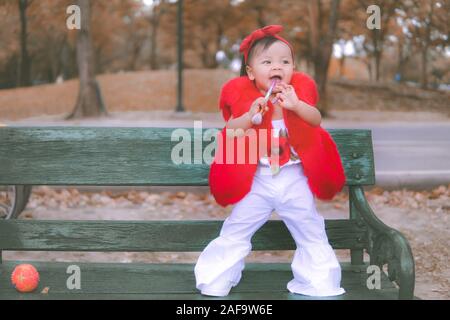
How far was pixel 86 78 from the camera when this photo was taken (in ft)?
33.3

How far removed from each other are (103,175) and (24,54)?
229 inches

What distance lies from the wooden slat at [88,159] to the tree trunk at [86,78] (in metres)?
6.09

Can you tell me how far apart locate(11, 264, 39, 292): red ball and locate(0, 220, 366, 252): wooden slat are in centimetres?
17

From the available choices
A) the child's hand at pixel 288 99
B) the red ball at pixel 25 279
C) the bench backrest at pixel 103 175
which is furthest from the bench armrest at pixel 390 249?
the red ball at pixel 25 279

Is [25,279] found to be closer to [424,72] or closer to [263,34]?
[263,34]

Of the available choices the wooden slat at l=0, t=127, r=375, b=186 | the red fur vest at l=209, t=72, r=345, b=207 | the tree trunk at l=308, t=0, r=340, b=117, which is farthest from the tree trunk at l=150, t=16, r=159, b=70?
the red fur vest at l=209, t=72, r=345, b=207

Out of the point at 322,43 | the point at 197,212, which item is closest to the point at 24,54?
the point at 197,212

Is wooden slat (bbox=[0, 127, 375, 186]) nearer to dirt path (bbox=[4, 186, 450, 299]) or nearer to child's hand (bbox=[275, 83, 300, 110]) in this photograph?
child's hand (bbox=[275, 83, 300, 110])

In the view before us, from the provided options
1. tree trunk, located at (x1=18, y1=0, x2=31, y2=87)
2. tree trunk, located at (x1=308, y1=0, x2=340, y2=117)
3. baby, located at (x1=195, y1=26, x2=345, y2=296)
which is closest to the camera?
baby, located at (x1=195, y1=26, x2=345, y2=296)

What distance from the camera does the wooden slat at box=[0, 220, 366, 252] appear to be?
9.80ft

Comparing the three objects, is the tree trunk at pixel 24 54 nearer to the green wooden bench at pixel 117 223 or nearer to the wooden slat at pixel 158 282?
the green wooden bench at pixel 117 223

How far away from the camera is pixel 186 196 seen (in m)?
6.89

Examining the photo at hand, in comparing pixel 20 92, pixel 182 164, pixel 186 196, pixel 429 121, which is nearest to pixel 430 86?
pixel 429 121
